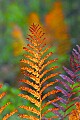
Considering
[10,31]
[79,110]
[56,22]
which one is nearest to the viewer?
[79,110]

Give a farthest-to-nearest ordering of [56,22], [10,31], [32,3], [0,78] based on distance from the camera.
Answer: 1. [32,3]
2. [56,22]
3. [10,31]
4. [0,78]

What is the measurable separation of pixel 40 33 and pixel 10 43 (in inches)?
1259

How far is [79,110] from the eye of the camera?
1.72 m

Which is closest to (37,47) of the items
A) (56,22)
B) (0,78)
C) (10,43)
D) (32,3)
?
(0,78)

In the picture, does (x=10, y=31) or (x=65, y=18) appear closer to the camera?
(x=10, y=31)

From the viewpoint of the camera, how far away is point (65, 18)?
44.6 metres

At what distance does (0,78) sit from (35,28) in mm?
11275

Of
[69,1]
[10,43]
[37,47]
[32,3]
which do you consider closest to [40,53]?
[37,47]

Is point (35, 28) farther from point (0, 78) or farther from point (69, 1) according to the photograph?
point (69, 1)

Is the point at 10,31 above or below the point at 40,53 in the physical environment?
above

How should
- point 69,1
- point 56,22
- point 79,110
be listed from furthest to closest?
1. point 69,1
2. point 56,22
3. point 79,110

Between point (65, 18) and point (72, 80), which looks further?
point (65, 18)

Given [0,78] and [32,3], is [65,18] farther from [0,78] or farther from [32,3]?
[0,78]

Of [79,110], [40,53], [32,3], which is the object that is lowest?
[79,110]
